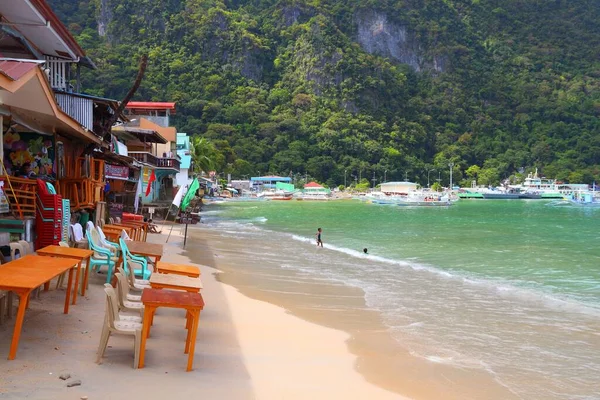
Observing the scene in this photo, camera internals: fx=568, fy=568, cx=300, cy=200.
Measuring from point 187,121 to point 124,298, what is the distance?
12391 cm

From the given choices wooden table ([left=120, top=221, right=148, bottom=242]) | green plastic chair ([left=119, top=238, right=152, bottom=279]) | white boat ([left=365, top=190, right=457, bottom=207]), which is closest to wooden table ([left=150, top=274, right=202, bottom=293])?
green plastic chair ([left=119, top=238, right=152, bottom=279])

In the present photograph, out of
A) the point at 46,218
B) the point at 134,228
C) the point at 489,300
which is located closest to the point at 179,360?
the point at 46,218

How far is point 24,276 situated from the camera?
568 centimetres

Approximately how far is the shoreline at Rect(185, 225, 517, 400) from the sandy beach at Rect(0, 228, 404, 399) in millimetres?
290

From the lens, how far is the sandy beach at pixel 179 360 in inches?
209

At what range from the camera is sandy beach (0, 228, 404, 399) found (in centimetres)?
530

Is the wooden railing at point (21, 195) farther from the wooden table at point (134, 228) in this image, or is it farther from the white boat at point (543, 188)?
the white boat at point (543, 188)

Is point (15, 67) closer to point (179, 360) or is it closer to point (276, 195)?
point (179, 360)

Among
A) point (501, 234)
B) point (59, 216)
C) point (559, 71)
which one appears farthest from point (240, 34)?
point (59, 216)

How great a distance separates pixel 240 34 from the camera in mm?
157750

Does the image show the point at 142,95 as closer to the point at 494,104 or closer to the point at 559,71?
the point at 494,104

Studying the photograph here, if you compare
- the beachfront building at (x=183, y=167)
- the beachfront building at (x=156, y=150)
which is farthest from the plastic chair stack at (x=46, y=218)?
the beachfront building at (x=183, y=167)

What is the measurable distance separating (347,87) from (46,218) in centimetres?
15539

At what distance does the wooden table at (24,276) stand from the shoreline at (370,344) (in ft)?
12.6
